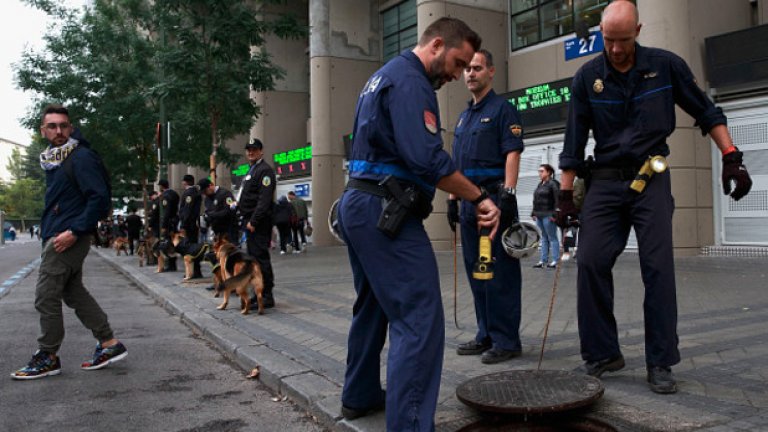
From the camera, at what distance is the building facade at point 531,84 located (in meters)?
11.6

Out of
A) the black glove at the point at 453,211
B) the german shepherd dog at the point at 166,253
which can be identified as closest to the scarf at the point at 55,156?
the black glove at the point at 453,211

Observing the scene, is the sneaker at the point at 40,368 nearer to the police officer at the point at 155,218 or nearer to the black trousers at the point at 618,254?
the black trousers at the point at 618,254

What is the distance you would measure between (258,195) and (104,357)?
3.01 m

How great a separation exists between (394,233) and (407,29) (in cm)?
1944

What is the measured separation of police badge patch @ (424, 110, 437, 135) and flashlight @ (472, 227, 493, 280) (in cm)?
51

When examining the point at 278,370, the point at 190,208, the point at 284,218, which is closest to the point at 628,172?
the point at 278,370

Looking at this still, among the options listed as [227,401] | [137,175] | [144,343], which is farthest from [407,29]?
[227,401]

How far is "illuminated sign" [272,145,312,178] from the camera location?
980 inches

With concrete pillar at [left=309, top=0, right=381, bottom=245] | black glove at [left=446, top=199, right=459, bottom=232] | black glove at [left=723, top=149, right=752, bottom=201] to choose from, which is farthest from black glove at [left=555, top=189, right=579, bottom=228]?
concrete pillar at [left=309, top=0, right=381, bottom=245]

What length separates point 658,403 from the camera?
2.97 m

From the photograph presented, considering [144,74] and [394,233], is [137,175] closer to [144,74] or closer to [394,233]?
[144,74]

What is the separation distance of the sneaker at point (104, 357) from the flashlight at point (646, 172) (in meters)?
4.06

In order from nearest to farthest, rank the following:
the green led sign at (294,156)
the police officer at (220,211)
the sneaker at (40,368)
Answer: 1. the sneaker at (40,368)
2. the police officer at (220,211)
3. the green led sign at (294,156)

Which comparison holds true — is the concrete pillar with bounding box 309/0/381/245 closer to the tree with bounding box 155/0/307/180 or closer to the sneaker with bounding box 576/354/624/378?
the tree with bounding box 155/0/307/180
